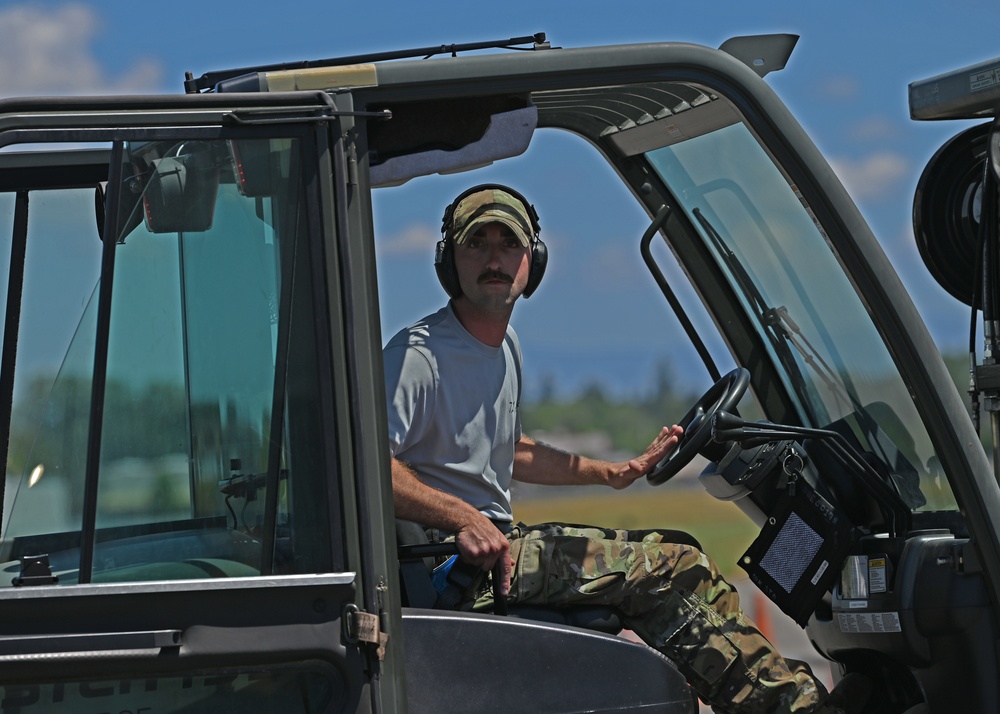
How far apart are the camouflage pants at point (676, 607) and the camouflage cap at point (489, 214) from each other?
82 centimetres

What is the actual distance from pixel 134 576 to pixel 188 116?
2.72 feet

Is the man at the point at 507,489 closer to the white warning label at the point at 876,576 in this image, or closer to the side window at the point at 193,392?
the white warning label at the point at 876,576

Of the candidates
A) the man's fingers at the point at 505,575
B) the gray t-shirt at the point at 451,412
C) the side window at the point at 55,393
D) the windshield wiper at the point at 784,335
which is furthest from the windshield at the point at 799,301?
the side window at the point at 55,393

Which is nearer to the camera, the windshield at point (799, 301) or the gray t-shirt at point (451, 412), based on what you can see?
the gray t-shirt at point (451, 412)

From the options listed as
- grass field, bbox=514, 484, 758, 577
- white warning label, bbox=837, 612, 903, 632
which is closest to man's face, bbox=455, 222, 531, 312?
white warning label, bbox=837, 612, 903, 632

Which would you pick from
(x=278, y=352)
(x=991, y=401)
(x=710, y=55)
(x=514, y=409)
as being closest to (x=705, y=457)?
(x=514, y=409)

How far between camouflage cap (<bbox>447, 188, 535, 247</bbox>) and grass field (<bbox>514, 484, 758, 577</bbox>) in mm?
37141

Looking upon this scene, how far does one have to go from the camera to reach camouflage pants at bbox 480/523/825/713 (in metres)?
2.80

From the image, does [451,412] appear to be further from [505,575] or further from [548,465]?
[548,465]

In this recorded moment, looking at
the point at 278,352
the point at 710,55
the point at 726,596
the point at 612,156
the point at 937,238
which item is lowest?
the point at 726,596

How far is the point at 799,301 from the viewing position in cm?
350

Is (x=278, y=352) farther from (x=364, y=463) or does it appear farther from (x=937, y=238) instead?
(x=937, y=238)

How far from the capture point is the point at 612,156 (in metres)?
3.67

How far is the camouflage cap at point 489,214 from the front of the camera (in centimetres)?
315
